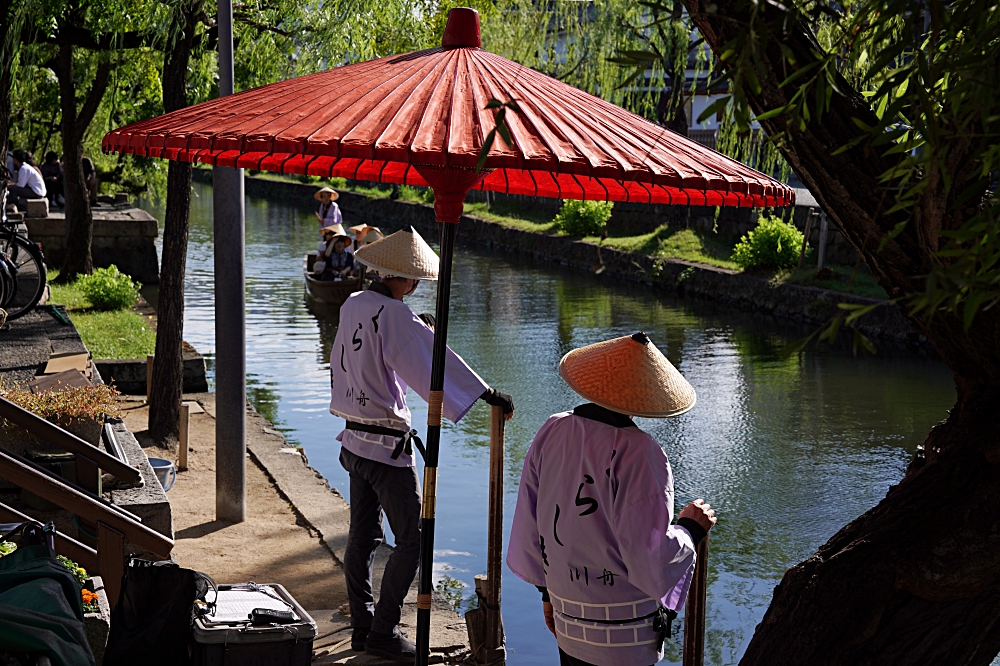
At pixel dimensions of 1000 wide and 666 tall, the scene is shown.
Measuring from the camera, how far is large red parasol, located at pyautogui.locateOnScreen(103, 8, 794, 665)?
2818 millimetres

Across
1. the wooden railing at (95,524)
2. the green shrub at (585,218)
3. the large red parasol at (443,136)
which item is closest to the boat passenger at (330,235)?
the green shrub at (585,218)

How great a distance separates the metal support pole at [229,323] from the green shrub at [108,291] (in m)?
7.93

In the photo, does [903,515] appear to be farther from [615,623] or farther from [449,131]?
[449,131]

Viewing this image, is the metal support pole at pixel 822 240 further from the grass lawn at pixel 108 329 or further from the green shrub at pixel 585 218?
the grass lawn at pixel 108 329

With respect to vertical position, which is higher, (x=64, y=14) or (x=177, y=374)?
(x=64, y=14)

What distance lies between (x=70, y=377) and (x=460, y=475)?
3.40 meters

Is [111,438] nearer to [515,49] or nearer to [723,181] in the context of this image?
[723,181]

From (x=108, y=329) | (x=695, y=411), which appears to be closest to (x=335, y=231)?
(x=108, y=329)

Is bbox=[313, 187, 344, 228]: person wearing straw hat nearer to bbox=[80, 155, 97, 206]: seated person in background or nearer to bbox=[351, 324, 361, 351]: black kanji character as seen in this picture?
bbox=[80, 155, 97, 206]: seated person in background

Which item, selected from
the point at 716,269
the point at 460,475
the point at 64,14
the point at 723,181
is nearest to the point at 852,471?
the point at 460,475

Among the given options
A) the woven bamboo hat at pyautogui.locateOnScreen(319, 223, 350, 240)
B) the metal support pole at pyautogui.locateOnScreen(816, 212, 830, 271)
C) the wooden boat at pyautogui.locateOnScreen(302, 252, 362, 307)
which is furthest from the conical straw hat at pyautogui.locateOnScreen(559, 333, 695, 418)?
the metal support pole at pyautogui.locateOnScreen(816, 212, 830, 271)

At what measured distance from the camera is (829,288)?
57.5ft

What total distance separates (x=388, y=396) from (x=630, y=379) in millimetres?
1624

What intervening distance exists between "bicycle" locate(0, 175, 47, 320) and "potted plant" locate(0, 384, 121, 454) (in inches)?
204
